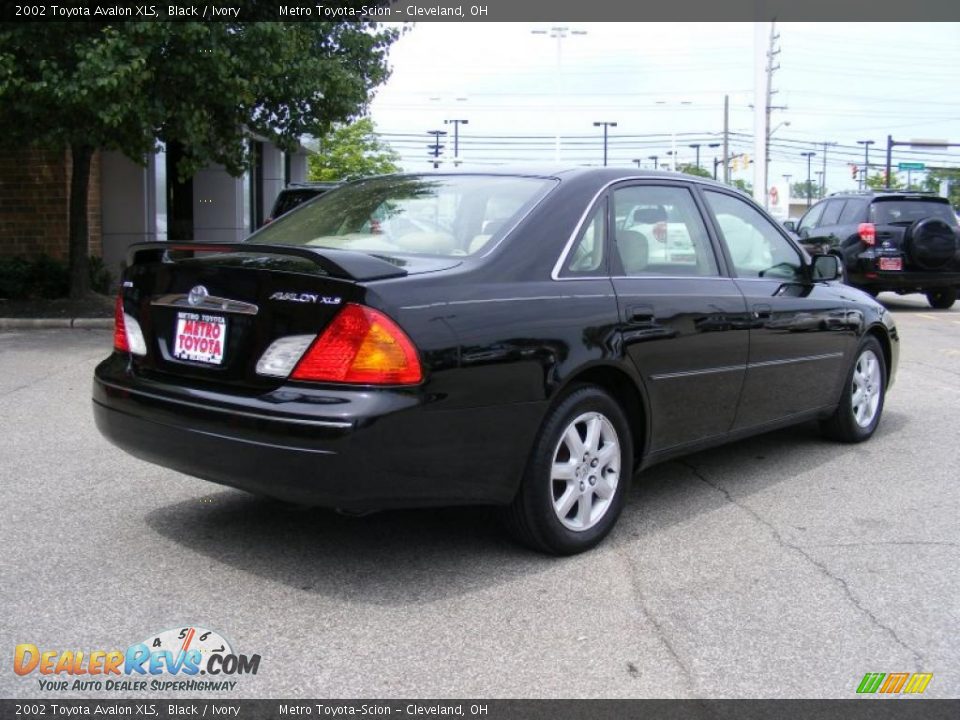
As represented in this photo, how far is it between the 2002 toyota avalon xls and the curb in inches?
309

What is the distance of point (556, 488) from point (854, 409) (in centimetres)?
302

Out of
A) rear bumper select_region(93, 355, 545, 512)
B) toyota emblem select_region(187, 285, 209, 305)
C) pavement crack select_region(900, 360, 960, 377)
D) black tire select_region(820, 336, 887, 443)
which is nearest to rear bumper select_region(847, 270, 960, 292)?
pavement crack select_region(900, 360, 960, 377)

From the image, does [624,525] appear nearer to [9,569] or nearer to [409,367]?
[409,367]

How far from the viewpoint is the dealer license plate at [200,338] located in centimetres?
363

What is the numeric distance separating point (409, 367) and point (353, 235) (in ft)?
3.81

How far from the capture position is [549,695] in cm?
287

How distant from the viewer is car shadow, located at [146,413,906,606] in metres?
3.70

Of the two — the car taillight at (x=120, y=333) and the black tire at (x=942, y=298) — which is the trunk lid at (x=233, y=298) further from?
the black tire at (x=942, y=298)

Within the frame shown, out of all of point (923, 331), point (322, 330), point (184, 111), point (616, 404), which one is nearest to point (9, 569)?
point (322, 330)

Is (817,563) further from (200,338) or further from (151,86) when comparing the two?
(151,86)

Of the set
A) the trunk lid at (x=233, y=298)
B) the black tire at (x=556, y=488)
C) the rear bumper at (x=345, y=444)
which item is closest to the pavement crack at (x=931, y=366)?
the black tire at (x=556, y=488)

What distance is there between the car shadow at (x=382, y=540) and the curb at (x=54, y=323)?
25.6 ft

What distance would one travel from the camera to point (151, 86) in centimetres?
1059

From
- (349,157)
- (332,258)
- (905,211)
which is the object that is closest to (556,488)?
(332,258)
